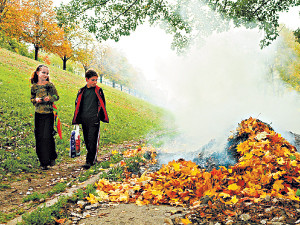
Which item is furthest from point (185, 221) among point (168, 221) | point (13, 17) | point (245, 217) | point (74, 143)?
point (13, 17)

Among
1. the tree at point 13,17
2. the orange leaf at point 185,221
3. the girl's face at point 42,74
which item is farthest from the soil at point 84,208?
the tree at point 13,17

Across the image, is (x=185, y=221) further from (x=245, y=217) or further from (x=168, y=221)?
(x=245, y=217)

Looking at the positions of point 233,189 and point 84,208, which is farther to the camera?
point 84,208

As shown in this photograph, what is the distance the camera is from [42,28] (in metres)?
26.3

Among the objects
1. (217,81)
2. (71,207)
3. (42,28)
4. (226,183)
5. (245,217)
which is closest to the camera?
(245,217)

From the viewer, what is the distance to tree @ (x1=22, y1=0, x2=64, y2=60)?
83.7 feet

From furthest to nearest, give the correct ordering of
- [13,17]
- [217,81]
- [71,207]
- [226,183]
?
[13,17], [217,81], [226,183], [71,207]

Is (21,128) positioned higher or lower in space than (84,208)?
higher

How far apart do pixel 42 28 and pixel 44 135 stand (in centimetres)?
2521

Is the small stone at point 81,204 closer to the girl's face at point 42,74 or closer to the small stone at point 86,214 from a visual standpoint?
the small stone at point 86,214

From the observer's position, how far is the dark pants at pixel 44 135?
5.48 metres

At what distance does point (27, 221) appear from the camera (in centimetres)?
293

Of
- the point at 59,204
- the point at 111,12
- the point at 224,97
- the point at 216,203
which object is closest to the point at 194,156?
the point at 216,203

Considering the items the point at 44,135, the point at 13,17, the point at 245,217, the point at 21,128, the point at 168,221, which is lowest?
the point at 21,128
